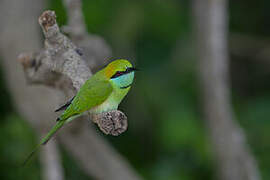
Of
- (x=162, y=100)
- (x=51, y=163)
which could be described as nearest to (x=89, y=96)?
(x=51, y=163)

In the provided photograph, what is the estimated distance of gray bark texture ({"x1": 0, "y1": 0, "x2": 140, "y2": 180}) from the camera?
165cm

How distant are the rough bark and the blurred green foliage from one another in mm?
269

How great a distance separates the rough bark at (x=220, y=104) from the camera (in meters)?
2.86

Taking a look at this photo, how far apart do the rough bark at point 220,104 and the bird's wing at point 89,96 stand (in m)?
1.37

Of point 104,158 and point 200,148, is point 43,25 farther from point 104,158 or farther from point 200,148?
point 200,148

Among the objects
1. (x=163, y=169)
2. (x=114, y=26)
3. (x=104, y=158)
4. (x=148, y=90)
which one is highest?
(x=114, y=26)

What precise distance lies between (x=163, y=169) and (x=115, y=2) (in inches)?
56.8

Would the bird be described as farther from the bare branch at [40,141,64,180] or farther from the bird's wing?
the bare branch at [40,141,64,180]

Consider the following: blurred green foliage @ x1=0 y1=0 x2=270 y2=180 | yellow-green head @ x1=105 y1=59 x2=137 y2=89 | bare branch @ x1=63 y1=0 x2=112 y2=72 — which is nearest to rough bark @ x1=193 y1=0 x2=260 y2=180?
blurred green foliage @ x1=0 y1=0 x2=270 y2=180

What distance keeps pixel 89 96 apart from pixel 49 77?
281 millimetres

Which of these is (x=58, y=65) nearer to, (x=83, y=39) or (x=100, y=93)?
(x=100, y=93)

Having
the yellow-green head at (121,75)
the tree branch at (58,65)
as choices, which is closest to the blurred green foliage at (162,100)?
the tree branch at (58,65)

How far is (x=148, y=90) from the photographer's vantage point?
3438 millimetres

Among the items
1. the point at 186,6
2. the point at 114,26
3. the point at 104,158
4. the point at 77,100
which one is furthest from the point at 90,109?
the point at 186,6
